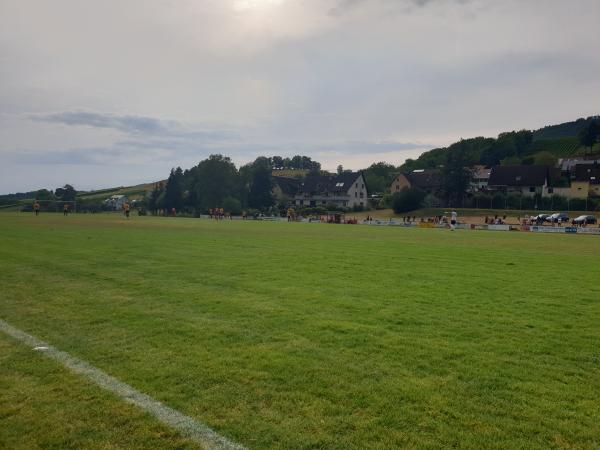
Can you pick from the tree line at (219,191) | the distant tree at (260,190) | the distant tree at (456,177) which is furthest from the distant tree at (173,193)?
the distant tree at (456,177)

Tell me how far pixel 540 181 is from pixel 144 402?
10453 centimetres

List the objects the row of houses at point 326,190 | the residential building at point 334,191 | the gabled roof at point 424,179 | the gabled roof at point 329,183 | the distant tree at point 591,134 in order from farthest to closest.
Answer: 1. the distant tree at point 591,134
2. the gabled roof at point 329,183
3. the row of houses at point 326,190
4. the residential building at point 334,191
5. the gabled roof at point 424,179

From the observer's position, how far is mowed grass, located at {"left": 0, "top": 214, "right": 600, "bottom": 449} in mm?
4156

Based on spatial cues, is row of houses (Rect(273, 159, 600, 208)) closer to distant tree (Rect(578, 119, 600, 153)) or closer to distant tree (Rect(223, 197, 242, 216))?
distant tree (Rect(578, 119, 600, 153))

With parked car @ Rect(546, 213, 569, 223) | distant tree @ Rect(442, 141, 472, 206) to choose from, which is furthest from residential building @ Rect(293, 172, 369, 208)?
parked car @ Rect(546, 213, 569, 223)

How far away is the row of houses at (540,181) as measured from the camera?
294 ft

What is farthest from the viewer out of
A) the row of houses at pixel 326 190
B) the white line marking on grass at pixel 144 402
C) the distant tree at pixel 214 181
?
the row of houses at pixel 326 190

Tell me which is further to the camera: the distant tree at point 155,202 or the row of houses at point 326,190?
the row of houses at point 326,190

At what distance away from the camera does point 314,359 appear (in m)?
5.89

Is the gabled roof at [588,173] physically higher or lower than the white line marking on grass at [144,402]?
higher

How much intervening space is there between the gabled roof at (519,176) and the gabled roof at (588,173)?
19.1 ft

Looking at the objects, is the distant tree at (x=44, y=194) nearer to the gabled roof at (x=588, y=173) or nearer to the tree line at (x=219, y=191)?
the tree line at (x=219, y=191)

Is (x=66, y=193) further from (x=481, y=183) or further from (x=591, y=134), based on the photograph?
(x=591, y=134)

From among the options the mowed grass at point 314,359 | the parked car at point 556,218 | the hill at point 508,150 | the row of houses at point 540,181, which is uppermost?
the hill at point 508,150
